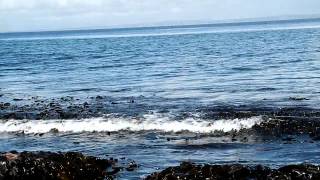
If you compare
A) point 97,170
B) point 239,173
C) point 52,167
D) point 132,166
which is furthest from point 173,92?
point 52,167

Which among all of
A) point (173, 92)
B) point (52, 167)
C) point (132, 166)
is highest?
point (52, 167)

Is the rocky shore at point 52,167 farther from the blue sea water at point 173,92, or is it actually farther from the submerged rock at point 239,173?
the submerged rock at point 239,173

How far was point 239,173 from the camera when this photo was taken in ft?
42.2

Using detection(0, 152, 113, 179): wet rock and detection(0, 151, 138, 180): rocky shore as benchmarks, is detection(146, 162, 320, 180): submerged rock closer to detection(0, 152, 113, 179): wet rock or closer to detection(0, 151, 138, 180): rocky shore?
detection(0, 151, 138, 180): rocky shore

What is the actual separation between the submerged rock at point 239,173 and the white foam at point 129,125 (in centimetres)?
702

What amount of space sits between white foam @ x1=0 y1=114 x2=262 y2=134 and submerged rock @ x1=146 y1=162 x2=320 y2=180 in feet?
23.0

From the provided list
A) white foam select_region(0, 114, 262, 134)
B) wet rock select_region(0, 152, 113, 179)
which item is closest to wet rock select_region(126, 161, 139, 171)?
wet rock select_region(0, 152, 113, 179)

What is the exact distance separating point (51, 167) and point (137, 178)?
7.67 feet

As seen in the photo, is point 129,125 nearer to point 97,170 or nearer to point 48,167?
point 97,170

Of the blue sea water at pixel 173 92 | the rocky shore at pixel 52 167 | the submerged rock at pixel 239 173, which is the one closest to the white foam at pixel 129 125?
the blue sea water at pixel 173 92

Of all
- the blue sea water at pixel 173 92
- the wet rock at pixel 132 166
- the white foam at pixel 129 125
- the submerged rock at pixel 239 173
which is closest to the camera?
the submerged rock at pixel 239 173

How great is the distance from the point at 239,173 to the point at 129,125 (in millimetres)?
9510

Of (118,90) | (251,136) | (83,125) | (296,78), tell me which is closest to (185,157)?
(251,136)

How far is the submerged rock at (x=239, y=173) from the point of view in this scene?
12.6m
